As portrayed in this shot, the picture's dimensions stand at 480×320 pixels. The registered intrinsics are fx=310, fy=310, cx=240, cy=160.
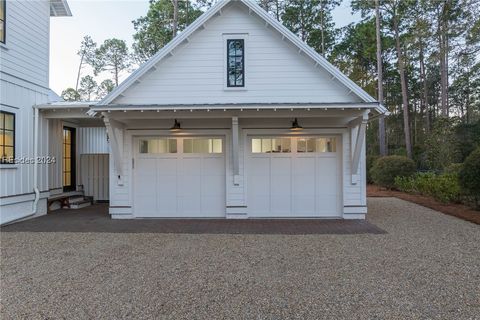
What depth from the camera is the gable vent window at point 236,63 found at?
27.8 feet

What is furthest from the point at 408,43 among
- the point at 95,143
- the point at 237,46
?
the point at 95,143

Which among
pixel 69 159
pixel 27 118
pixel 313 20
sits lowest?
pixel 69 159

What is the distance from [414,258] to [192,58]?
6.92m

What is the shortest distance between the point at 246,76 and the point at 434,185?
28.2 ft

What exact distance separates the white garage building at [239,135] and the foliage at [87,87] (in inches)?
1046

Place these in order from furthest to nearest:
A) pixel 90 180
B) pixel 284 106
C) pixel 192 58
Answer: pixel 90 180, pixel 192 58, pixel 284 106

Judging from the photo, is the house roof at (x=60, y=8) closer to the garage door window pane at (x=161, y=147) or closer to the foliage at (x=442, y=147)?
the garage door window pane at (x=161, y=147)

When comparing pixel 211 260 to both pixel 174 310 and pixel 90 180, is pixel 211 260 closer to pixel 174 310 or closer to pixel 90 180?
pixel 174 310

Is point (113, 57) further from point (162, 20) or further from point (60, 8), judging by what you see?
point (60, 8)

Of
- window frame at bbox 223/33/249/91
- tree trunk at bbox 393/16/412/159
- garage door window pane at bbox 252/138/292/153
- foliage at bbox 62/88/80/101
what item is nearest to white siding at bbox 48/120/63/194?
window frame at bbox 223/33/249/91

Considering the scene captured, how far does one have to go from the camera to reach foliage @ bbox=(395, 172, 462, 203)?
10750 millimetres

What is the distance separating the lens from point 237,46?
8500mm

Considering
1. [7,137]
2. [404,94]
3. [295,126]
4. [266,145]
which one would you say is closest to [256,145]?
[266,145]

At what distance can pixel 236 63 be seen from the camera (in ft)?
27.8
